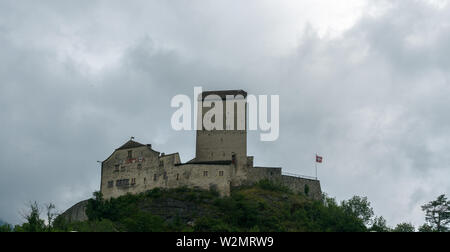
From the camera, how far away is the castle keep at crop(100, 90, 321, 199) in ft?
258

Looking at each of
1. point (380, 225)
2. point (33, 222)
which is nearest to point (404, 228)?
point (380, 225)

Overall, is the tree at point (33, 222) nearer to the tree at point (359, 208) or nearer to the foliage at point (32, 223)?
the foliage at point (32, 223)

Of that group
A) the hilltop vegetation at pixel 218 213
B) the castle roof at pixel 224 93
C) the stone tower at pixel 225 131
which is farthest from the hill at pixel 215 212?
the castle roof at pixel 224 93

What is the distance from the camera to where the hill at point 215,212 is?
7350 cm

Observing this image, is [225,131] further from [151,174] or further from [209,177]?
[151,174]

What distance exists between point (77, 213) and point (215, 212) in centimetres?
1785

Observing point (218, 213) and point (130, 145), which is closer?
point (218, 213)

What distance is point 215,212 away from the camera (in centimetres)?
7512

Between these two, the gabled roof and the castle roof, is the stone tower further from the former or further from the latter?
the gabled roof

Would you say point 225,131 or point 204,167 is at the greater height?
point 225,131

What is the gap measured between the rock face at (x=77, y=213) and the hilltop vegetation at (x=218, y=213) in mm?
3733

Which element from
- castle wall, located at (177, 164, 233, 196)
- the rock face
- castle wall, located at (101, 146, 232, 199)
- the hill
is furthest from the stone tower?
the rock face
